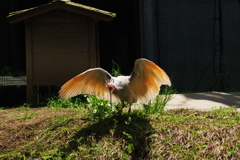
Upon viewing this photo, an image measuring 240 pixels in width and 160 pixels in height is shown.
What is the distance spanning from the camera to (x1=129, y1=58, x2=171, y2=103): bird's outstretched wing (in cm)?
375

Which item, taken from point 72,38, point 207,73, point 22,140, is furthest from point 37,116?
point 207,73

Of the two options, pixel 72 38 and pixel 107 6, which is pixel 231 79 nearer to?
pixel 107 6

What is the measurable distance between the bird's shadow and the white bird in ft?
0.97

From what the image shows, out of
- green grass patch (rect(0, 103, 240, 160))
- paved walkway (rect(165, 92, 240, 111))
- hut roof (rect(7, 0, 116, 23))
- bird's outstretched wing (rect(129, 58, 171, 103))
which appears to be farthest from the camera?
hut roof (rect(7, 0, 116, 23))

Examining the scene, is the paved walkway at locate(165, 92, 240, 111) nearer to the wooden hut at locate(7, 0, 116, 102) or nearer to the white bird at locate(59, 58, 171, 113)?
the white bird at locate(59, 58, 171, 113)

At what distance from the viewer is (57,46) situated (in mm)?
5871

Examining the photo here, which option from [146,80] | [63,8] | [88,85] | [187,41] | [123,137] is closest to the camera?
[123,137]

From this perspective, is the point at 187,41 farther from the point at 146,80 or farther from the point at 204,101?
the point at 146,80

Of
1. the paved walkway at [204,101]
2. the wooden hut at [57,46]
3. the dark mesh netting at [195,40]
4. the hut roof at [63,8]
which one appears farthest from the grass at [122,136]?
the dark mesh netting at [195,40]

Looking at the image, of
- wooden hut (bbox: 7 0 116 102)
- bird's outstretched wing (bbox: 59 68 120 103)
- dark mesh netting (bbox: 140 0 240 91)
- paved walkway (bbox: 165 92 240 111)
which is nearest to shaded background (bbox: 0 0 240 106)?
dark mesh netting (bbox: 140 0 240 91)

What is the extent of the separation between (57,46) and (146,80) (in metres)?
2.56

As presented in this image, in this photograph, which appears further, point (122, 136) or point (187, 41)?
point (187, 41)

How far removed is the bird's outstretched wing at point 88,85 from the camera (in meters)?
3.94

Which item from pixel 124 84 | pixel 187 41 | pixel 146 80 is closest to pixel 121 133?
pixel 124 84
